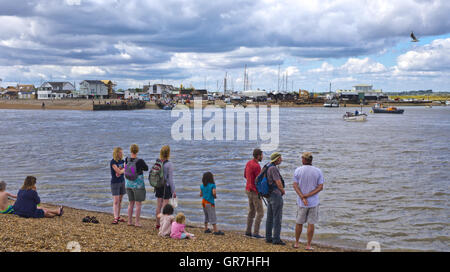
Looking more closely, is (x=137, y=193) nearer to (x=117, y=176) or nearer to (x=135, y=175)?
(x=135, y=175)

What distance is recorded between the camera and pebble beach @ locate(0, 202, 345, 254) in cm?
707

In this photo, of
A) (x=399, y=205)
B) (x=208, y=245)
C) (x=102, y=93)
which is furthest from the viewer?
(x=102, y=93)

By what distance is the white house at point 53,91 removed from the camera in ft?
456

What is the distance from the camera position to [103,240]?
304 inches

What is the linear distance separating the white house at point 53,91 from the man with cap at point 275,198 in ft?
471

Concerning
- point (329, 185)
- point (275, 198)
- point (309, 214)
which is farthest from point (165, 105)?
point (309, 214)

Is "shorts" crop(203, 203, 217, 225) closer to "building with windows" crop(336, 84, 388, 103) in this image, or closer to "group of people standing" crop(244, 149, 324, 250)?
"group of people standing" crop(244, 149, 324, 250)

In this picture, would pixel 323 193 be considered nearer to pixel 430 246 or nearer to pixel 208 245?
pixel 430 246

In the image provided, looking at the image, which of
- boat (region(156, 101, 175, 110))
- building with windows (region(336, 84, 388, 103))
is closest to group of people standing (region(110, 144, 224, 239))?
boat (region(156, 101, 175, 110))

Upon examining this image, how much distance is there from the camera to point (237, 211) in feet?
41.5

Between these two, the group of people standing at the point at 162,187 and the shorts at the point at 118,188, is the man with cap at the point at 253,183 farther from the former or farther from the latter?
the shorts at the point at 118,188
